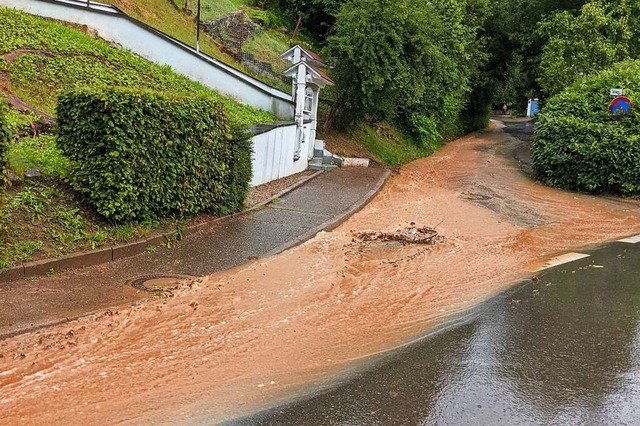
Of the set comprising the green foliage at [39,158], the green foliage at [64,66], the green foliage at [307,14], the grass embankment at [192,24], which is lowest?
the green foliage at [39,158]

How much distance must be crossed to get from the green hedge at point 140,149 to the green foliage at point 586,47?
59.6 feet

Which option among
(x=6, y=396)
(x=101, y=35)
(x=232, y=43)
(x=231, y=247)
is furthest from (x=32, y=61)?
(x=232, y=43)

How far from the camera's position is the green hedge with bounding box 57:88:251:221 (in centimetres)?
805

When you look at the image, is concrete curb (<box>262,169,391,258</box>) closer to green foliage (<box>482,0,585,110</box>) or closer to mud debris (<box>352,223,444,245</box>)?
mud debris (<box>352,223,444,245</box>)

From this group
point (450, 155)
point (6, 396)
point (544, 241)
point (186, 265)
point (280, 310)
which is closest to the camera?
point (6, 396)

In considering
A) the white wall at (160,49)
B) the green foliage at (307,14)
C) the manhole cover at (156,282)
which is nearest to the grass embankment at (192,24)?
the white wall at (160,49)

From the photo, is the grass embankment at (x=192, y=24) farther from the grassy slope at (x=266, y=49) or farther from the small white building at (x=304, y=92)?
the small white building at (x=304, y=92)

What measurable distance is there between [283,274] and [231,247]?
1271 millimetres

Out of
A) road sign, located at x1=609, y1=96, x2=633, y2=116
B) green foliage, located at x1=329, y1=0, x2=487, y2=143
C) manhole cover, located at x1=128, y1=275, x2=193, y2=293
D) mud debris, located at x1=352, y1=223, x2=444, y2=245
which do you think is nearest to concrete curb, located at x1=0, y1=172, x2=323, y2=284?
manhole cover, located at x1=128, y1=275, x2=193, y2=293

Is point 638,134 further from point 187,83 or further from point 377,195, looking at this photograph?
point 187,83

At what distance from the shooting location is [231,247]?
9.07 metres

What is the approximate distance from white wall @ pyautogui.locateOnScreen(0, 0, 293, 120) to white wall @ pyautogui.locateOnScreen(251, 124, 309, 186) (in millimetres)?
2315

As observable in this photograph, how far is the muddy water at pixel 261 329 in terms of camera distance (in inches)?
185

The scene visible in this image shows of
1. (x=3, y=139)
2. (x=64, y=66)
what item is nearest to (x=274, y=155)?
(x=64, y=66)
